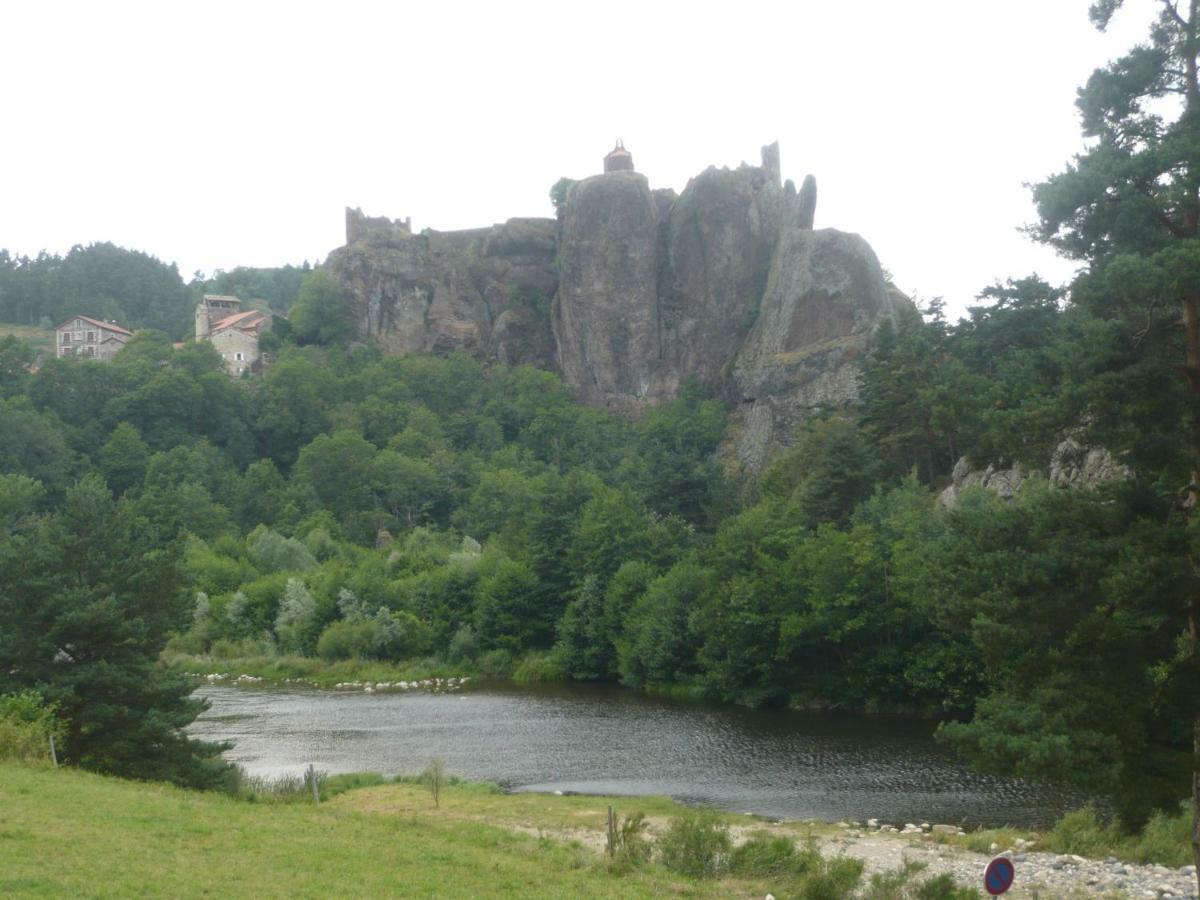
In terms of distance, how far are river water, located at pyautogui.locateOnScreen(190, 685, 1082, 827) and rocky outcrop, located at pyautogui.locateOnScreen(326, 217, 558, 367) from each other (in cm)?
5778

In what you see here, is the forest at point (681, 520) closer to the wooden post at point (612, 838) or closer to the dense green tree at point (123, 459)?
the dense green tree at point (123, 459)

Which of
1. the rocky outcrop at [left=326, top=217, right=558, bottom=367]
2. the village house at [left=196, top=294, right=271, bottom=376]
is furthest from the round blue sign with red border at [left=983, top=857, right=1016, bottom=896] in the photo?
the village house at [left=196, top=294, right=271, bottom=376]

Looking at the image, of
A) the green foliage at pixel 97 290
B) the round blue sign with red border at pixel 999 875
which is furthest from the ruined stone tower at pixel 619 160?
the round blue sign with red border at pixel 999 875

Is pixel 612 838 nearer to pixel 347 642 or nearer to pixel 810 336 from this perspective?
pixel 347 642

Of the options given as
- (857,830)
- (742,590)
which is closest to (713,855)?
(857,830)

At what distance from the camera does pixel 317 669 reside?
55.7 metres

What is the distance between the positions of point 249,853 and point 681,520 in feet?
145

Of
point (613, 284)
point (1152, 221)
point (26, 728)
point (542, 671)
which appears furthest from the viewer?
point (613, 284)

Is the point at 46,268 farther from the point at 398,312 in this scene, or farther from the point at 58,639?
the point at 58,639

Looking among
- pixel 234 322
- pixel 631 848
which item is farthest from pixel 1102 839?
pixel 234 322

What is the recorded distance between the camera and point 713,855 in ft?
59.0

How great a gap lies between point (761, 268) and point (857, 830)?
71.0 meters

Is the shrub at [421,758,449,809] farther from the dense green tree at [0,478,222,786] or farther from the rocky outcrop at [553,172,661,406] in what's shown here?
the rocky outcrop at [553,172,661,406]

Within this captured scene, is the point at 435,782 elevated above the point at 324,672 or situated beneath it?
elevated above
